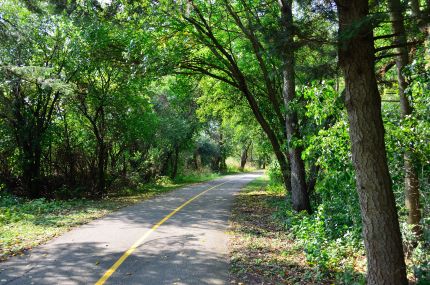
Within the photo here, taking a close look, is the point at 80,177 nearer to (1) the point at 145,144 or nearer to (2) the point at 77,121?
(2) the point at 77,121

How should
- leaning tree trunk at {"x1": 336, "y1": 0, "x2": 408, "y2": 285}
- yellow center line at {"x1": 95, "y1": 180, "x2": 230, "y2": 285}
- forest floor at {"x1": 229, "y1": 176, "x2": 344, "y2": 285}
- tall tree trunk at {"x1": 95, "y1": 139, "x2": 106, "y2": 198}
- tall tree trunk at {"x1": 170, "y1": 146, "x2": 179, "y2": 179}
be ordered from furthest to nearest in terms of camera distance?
tall tree trunk at {"x1": 170, "y1": 146, "x2": 179, "y2": 179}, tall tree trunk at {"x1": 95, "y1": 139, "x2": 106, "y2": 198}, forest floor at {"x1": 229, "y1": 176, "x2": 344, "y2": 285}, yellow center line at {"x1": 95, "y1": 180, "x2": 230, "y2": 285}, leaning tree trunk at {"x1": 336, "y1": 0, "x2": 408, "y2": 285}

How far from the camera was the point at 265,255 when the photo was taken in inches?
335

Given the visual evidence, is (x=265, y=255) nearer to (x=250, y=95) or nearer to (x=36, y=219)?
(x=250, y=95)

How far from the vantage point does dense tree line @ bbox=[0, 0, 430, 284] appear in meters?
5.00

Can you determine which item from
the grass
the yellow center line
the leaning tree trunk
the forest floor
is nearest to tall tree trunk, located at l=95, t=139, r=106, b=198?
the grass

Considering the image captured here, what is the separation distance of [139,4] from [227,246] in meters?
7.84

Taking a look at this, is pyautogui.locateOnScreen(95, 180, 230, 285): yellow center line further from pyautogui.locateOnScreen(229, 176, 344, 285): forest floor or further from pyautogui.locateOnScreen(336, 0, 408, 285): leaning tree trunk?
pyautogui.locateOnScreen(336, 0, 408, 285): leaning tree trunk

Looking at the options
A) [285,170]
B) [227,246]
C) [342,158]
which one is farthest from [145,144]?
[342,158]

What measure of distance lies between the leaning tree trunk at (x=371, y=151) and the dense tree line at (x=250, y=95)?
0.02 m

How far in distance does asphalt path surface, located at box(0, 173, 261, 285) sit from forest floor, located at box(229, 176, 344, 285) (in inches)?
11.8

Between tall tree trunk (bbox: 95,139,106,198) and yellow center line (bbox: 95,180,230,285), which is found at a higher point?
tall tree trunk (bbox: 95,139,106,198)

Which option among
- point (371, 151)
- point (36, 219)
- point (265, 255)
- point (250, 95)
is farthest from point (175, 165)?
point (371, 151)

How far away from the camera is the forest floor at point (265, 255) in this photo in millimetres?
6988

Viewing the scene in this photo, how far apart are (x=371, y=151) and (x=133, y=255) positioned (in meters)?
5.68
